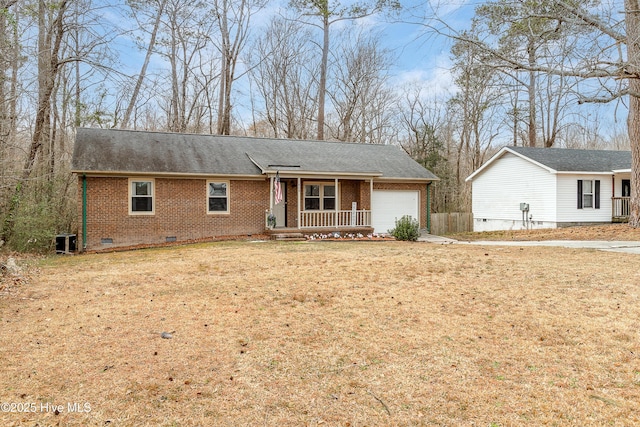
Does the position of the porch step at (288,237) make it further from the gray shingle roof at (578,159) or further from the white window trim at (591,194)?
the white window trim at (591,194)

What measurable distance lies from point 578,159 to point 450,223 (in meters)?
7.10

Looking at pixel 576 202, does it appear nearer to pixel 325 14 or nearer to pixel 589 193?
pixel 589 193

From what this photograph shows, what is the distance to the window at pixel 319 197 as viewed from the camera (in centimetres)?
1730

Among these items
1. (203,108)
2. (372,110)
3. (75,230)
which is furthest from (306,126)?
(75,230)

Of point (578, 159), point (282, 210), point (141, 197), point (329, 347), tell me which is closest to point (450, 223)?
point (578, 159)

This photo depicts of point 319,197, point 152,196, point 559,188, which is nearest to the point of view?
point 152,196

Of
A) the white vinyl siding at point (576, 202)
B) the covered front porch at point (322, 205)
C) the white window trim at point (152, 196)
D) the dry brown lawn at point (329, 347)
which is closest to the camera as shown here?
the dry brown lawn at point (329, 347)

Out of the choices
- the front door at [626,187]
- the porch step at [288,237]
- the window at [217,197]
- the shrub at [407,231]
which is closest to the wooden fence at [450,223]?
the shrub at [407,231]

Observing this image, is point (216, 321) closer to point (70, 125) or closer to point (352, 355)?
point (352, 355)

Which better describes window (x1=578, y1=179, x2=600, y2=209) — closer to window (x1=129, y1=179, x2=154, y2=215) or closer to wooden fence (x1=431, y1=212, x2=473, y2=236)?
wooden fence (x1=431, y1=212, x2=473, y2=236)

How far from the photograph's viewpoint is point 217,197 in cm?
1566

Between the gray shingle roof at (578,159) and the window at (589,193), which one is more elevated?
the gray shingle roof at (578,159)

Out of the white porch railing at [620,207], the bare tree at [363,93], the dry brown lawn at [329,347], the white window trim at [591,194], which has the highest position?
the bare tree at [363,93]

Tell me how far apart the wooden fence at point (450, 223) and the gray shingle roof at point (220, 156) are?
13.9ft
